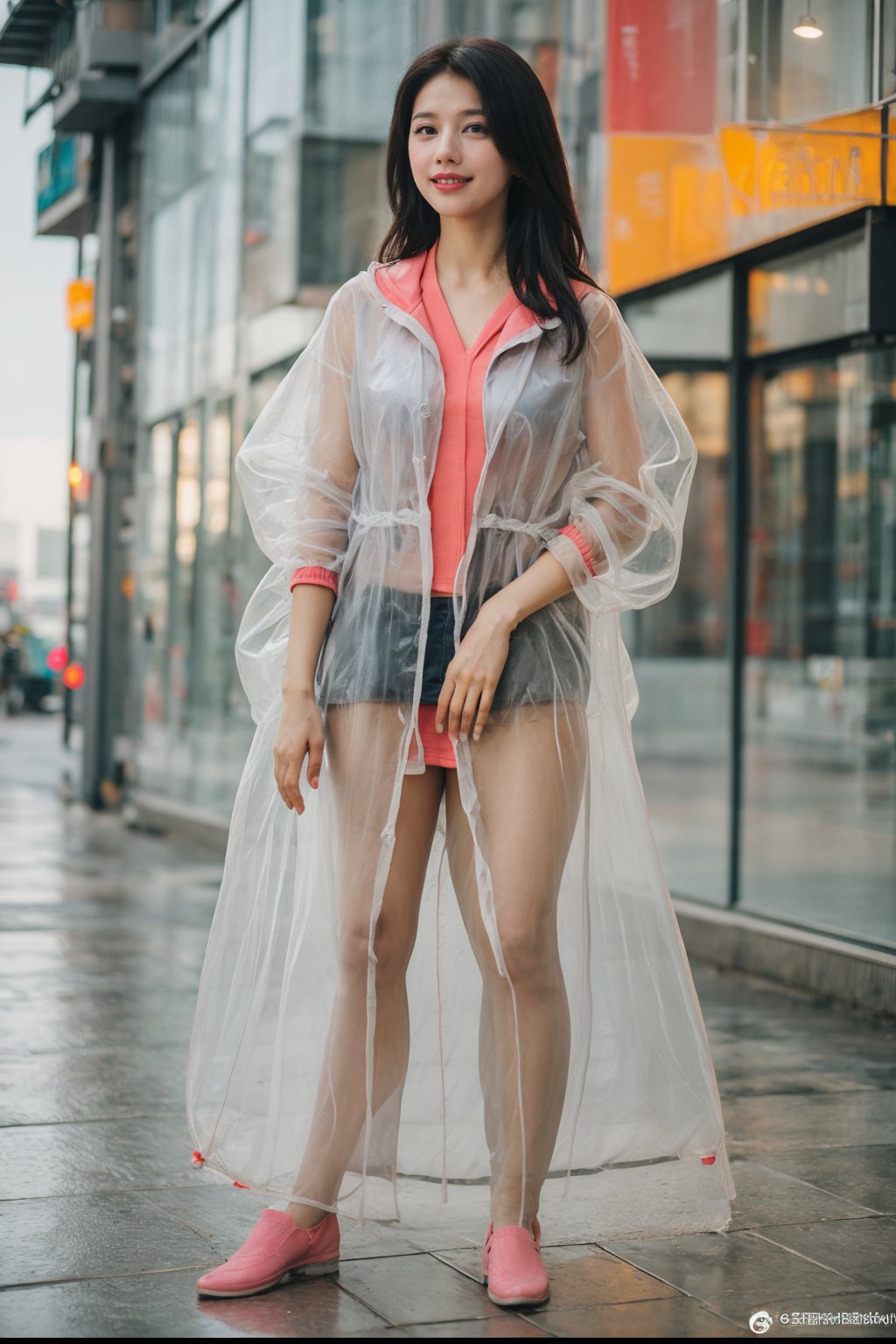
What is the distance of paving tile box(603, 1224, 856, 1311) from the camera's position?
2.96 m

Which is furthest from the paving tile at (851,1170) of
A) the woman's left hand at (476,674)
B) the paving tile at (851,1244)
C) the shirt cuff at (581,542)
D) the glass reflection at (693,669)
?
the glass reflection at (693,669)

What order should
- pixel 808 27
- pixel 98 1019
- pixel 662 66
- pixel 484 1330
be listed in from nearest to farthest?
pixel 484 1330
pixel 98 1019
pixel 808 27
pixel 662 66

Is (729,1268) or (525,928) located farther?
(729,1268)

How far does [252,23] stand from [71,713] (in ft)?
25.7

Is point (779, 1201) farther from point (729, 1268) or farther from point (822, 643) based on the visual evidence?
point (822, 643)

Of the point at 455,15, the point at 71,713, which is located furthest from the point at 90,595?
the point at 455,15

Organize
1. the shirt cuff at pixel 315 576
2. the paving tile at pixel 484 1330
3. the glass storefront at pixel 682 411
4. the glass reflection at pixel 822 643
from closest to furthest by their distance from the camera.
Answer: the paving tile at pixel 484 1330 < the shirt cuff at pixel 315 576 < the glass storefront at pixel 682 411 < the glass reflection at pixel 822 643

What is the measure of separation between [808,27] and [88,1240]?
13.7ft

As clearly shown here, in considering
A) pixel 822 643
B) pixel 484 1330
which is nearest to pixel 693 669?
pixel 822 643

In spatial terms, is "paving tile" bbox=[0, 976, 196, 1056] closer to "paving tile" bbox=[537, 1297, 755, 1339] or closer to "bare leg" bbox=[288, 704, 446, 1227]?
"bare leg" bbox=[288, 704, 446, 1227]

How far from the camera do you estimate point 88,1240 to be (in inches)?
125

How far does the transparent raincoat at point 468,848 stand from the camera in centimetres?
296

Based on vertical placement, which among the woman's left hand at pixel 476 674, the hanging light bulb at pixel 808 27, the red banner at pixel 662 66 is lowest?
the woman's left hand at pixel 476 674

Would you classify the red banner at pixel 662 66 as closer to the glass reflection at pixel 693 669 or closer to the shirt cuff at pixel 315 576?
the glass reflection at pixel 693 669
